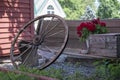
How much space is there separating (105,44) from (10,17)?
402 centimetres

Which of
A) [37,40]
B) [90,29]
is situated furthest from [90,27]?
[37,40]

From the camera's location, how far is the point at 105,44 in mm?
4867

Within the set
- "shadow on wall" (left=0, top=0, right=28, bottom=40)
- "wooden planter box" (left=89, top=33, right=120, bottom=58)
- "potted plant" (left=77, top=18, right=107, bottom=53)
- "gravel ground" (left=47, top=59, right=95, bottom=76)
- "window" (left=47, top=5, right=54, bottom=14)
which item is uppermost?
"window" (left=47, top=5, right=54, bottom=14)

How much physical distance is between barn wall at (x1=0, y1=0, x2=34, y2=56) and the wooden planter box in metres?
3.55

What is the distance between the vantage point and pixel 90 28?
17.1 ft

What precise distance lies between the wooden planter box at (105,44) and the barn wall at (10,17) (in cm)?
355

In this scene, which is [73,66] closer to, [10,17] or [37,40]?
[37,40]

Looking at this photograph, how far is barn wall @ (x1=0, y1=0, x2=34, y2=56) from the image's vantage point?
800cm

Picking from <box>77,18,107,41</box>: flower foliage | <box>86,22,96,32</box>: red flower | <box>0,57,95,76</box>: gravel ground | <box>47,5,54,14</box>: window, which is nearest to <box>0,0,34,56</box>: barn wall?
<box>0,57,95,76</box>: gravel ground

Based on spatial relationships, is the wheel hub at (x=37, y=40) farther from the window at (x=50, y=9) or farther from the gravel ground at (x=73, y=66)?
the window at (x=50, y=9)

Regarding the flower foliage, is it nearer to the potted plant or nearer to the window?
the potted plant

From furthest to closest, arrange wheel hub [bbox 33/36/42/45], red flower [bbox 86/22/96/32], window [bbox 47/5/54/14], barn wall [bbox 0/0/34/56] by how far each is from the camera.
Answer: window [bbox 47/5/54/14], barn wall [bbox 0/0/34/56], wheel hub [bbox 33/36/42/45], red flower [bbox 86/22/96/32]

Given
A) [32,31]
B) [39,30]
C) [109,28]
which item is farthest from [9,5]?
[109,28]

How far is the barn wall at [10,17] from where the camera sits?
8.00 m
